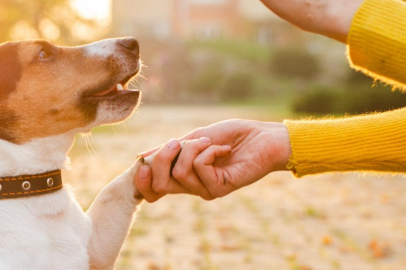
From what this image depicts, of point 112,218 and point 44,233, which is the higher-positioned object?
point 44,233

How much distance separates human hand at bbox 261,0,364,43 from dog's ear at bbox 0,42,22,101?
1443 mm

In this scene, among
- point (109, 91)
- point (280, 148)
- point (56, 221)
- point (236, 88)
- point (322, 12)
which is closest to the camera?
point (322, 12)

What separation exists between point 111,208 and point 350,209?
174 inches

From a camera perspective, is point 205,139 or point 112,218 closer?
point 205,139

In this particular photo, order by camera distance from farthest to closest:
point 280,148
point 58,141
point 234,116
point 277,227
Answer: point 234,116, point 277,227, point 58,141, point 280,148

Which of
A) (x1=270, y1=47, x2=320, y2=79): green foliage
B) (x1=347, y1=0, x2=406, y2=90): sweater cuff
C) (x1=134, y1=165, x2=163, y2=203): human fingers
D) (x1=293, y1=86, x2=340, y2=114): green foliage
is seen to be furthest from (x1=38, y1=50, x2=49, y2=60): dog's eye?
(x1=270, y1=47, x2=320, y2=79): green foliage

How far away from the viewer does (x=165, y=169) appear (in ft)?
8.82

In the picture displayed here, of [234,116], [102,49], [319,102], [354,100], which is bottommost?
[234,116]

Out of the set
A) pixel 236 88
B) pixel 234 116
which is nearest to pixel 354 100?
pixel 234 116

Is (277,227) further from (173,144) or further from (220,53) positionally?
(220,53)

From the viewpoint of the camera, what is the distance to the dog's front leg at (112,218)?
9.84 ft

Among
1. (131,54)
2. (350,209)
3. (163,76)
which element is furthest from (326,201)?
(163,76)

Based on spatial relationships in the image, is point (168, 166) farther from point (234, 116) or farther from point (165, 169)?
point (234, 116)

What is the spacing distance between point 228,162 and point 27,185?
96 cm
